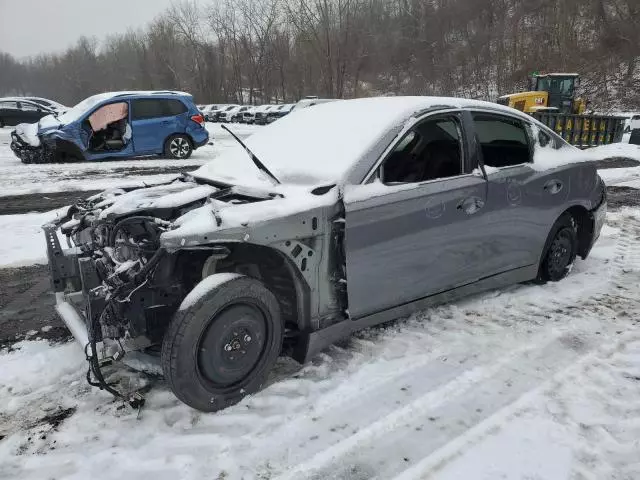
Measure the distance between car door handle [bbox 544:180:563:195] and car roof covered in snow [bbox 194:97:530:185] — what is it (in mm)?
732

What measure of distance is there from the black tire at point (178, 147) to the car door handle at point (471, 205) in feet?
38.0

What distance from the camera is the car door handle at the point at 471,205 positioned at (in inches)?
147

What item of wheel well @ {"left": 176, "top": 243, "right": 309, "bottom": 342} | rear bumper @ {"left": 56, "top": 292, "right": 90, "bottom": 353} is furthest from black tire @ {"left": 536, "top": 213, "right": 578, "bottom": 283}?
rear bumper @ {"left": 56, "top": 292, "right": 90, "bottom": 353}

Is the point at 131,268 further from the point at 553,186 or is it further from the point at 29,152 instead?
the point at 29,152

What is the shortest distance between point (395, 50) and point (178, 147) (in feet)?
148

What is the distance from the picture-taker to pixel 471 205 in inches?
149

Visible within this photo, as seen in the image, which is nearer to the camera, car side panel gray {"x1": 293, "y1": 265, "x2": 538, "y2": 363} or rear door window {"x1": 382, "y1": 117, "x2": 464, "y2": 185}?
car side panel gray {"x1": 293, "y1": 265, "x2": 538, "y2": 363}

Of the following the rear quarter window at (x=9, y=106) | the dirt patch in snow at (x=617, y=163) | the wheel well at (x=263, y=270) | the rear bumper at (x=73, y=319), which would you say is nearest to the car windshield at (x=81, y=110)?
the rear bumper at (x=73, y=319)

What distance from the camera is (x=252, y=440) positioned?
2627mm

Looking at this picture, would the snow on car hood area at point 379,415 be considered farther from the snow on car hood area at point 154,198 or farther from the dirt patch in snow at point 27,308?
the snow on car hood area at point 154,198

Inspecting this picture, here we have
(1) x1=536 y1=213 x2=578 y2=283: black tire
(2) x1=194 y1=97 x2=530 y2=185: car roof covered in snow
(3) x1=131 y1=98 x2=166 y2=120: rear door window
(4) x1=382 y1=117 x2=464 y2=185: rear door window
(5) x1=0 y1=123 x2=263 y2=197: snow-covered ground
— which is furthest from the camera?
(3) x1=131 y1=98 x2=166 y2=120: rear door window

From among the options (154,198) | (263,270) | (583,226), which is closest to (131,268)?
(154,198)

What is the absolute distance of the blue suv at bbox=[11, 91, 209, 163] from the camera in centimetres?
1270

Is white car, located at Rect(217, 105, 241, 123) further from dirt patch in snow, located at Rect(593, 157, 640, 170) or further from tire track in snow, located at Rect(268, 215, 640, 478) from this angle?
tire track in snow, located at Rect(268, 215, 640, 478)
